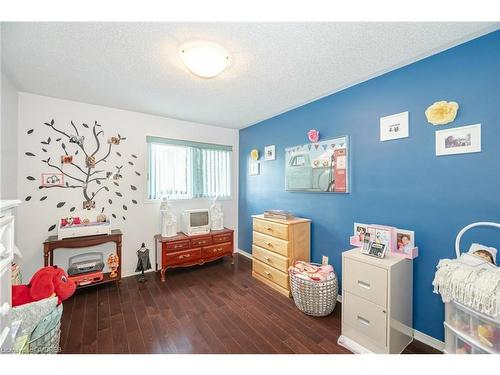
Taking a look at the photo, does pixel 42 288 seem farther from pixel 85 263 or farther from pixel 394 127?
pixel 394 127

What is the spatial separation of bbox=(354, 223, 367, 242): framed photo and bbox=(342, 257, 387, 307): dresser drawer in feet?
1.42

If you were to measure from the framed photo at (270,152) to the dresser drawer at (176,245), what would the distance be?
71.2 inches

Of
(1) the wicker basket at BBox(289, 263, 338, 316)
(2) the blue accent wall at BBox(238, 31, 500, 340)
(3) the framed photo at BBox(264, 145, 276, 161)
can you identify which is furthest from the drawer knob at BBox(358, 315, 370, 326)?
(3) the framed photo at BBox(264, 145, 276, 161)

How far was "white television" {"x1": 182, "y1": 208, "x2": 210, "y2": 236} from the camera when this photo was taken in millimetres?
3109

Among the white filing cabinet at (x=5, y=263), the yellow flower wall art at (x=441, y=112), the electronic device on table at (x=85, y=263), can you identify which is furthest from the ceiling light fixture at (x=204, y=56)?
the electronic device on table at (x=85, y=263)

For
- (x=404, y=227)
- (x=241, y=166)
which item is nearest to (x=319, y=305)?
(x=404, y=227)

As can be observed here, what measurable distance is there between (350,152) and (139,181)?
2.93 m

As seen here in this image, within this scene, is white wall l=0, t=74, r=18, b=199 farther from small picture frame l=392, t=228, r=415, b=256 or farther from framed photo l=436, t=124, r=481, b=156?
framed photo l=436, t=124, r=481, b=156

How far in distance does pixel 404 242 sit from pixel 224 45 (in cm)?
221

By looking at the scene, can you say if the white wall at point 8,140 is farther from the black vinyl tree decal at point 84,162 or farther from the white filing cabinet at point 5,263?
the white filing cabinet at point 5,263

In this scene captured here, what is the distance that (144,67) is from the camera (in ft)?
5.94

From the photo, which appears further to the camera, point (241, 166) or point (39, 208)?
point (241, 166)

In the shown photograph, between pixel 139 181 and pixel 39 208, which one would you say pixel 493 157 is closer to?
pixel 139 181
